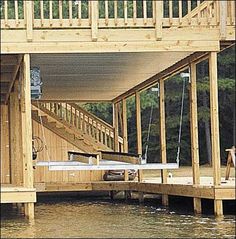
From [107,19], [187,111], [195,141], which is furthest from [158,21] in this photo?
[187,111]

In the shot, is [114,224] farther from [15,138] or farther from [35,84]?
[15,138]

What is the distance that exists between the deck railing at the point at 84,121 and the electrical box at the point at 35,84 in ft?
25.9

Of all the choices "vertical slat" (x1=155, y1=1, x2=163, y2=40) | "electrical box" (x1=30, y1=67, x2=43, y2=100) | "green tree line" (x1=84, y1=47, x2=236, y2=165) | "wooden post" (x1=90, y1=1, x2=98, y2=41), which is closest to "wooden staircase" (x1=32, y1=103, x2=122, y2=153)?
"green tree line" (x1=84, y1=47, x2=236, y2=165)

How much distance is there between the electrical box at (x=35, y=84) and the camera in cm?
1246

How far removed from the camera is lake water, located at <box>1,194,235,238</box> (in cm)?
994

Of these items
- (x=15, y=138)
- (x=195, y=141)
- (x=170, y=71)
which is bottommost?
(x=195, y=141)

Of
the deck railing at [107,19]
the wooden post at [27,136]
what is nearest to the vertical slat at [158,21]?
the deck railing at [107,19]

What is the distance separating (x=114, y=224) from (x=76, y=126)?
9.72 meters

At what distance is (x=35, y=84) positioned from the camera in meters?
12.6

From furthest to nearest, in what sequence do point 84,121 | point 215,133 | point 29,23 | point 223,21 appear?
point 84,121, point 223,21, point 215,133, point 29,23

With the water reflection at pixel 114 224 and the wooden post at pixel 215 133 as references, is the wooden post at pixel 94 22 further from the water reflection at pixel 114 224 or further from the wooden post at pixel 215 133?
the water reflection at pixel 114 224

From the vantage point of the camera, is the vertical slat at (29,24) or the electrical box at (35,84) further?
the electrical box at (35,84)

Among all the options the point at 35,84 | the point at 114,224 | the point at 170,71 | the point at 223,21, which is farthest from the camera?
the point at 170,71

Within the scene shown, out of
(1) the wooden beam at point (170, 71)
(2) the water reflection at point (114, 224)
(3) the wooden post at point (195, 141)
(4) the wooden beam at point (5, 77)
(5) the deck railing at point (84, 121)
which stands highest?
(4) the wooden beam at point (5, 77)
